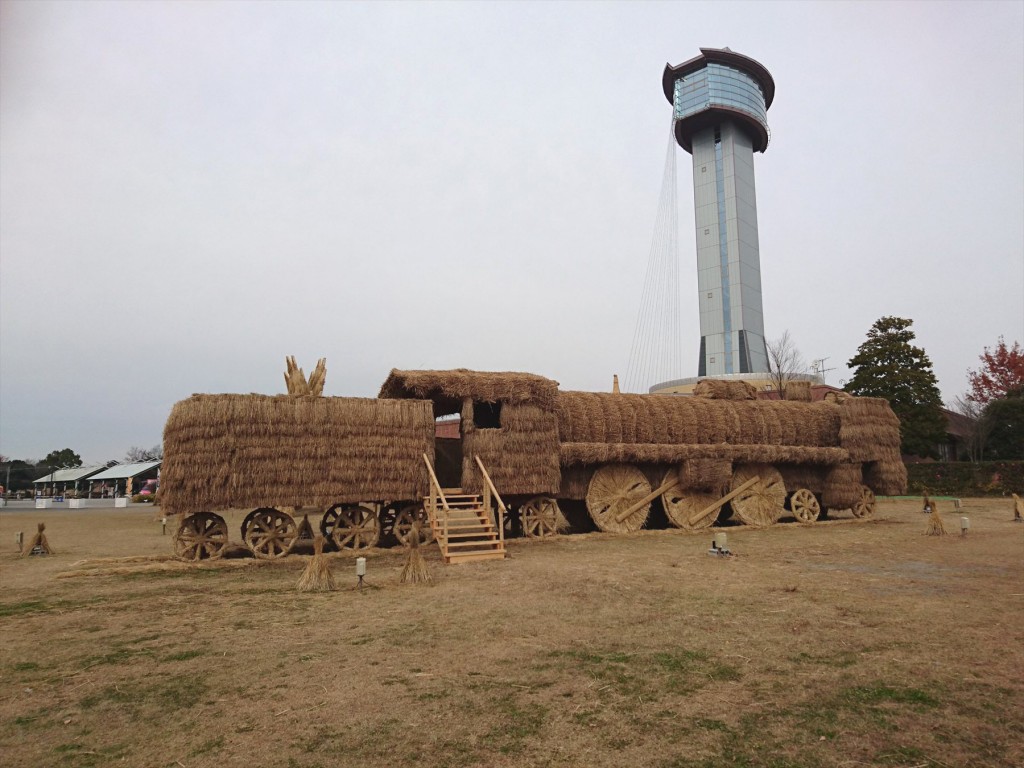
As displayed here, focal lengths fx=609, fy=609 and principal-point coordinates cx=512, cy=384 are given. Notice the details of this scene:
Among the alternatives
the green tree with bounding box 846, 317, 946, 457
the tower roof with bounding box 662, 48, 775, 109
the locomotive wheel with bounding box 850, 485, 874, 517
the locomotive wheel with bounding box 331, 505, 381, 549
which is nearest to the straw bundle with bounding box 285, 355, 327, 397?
the locomotive wheel with bounding box 331, 505, 381, 549

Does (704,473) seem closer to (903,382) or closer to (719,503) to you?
(719,503)

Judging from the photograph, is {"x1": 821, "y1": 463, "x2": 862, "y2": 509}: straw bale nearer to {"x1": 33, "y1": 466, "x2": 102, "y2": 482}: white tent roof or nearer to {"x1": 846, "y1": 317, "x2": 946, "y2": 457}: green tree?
{"x1": 846, "y1": 317, "x2": 946, "y2": 457}: green tree

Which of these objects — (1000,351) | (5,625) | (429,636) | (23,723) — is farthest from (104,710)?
(1000,351)

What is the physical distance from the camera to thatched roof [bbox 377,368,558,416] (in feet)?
49.1

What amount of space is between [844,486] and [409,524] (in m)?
14.1

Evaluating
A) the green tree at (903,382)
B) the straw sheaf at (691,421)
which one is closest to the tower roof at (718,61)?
the green tree at (903,382)

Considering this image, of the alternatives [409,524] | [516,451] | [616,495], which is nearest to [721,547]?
[616,495]

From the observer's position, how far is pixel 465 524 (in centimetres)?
1400

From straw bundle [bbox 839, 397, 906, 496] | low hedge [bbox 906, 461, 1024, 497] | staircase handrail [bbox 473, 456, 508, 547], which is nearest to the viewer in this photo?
staircase handrail [bbox 473, 456, 508, 547]

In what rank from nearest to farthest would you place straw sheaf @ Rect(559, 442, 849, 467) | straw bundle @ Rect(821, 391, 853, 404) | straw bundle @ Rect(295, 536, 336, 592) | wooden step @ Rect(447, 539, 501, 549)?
straw bundle @ Rect(295, 536, 336, 592), wooden step @ Rect(447, 539, 501, 549), straw sheaf @ Rect(559, 442, 849, 467), straw bundle @ Rect(821, 391, 853, 404)

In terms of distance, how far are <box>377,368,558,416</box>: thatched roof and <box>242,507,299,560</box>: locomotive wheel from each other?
13.6 feet

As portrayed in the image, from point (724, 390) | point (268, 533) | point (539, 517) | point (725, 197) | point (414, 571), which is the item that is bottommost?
point (414, 571)

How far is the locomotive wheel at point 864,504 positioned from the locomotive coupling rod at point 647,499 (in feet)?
22.6

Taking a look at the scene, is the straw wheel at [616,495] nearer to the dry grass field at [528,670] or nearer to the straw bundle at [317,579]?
the dry grass field at [528,670]
